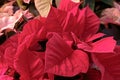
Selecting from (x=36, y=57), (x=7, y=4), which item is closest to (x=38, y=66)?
(x=36, y=57)

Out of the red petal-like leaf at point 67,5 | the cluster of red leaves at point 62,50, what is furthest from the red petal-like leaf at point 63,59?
the red petal-like leaf at point 67,5

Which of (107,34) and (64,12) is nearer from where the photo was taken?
(64,12)

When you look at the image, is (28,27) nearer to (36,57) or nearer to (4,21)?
(36,57)

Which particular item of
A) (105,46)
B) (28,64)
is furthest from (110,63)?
(28,64)

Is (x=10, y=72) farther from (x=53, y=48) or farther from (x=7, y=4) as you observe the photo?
(x=7, y=4)

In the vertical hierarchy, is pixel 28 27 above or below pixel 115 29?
above

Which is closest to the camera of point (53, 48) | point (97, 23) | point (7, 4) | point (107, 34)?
point (53, 48)

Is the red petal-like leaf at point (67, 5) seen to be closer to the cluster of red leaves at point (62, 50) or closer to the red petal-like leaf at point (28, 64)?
the cluster of red leaves at point (62, 50)

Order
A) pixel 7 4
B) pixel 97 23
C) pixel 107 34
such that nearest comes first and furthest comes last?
pixel 97 23 → pixel 107 34 → pixel 7 4
